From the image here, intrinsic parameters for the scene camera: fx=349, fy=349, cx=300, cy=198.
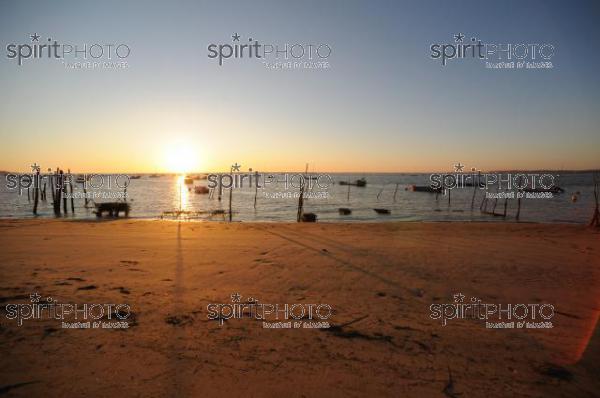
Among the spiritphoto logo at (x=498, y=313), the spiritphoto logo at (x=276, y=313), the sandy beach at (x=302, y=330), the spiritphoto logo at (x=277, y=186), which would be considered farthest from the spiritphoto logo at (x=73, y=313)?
the spiritphoto logo at (x=277, y=186)

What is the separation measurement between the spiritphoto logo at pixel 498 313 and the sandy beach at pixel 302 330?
0.17m

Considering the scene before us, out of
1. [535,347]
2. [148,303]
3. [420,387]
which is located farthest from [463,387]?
[148,303]

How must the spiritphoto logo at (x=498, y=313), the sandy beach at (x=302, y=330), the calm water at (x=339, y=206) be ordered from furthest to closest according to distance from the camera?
1. the calm water at (x=339, y=206)
2. the spiritphoto logo at (x=498, y=313)
3. the sandy beach at (x=302, y=330)

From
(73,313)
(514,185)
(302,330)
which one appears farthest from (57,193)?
(514,185)

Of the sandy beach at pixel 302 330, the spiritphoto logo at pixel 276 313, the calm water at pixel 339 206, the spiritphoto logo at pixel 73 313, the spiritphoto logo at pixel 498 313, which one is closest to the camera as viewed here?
the sandy beach at pixel 302 330

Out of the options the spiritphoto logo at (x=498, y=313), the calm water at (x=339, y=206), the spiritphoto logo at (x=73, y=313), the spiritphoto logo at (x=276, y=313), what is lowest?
the calm water at (x=339, y=206)

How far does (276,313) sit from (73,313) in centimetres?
337

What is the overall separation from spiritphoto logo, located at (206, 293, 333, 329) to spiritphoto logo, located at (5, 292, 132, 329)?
57.0 inches

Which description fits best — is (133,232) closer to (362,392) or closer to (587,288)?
(362,392)

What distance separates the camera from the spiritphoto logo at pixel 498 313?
19.7 feet

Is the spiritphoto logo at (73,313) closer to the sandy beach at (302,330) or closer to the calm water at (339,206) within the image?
the sandy beach at (302,330)

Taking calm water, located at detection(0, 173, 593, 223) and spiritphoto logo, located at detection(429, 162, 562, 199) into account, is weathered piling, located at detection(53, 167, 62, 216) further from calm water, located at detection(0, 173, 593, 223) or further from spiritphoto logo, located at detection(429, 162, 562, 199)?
spiritphoto logo, located at detection(429, 162, 562, 199)

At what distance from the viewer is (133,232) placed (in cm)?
1694

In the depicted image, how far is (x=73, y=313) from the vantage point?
5.80 m
